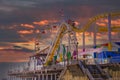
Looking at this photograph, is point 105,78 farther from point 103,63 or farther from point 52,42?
point 52,42

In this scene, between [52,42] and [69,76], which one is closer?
[69,76]

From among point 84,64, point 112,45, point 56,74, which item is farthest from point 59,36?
point 84,64

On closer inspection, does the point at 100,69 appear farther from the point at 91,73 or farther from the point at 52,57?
the point at 52,57

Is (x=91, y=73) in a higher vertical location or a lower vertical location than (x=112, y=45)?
lower

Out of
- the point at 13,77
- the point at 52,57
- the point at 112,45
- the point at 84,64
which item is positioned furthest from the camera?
the point at 13,77

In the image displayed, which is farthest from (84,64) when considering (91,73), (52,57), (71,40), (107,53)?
(52,57)

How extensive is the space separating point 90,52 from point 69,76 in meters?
7.62

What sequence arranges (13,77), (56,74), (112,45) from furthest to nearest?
(13,77)
(56,74)
(112,45)

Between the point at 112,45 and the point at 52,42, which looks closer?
the point at 112,45

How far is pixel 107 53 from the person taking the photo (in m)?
57.0

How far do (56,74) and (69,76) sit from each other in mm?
9417

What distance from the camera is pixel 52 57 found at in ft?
270

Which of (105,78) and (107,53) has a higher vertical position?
(107,53)

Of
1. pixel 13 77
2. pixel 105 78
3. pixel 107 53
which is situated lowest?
pixel 13 77
